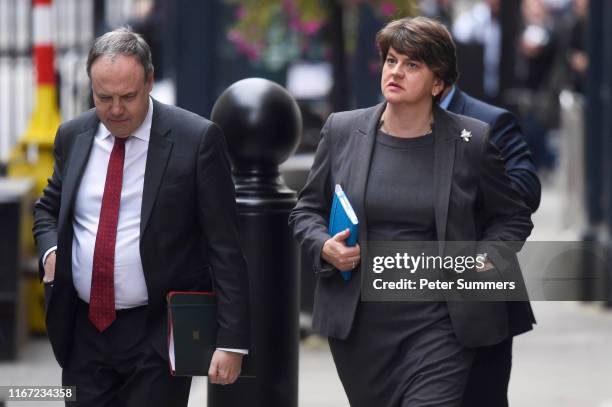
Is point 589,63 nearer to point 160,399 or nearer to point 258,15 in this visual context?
point 258,15

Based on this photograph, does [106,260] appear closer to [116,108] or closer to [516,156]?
[116,108]

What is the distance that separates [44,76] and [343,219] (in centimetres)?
599

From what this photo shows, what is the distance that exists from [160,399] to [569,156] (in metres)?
9.01

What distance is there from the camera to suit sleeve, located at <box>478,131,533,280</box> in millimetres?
4977

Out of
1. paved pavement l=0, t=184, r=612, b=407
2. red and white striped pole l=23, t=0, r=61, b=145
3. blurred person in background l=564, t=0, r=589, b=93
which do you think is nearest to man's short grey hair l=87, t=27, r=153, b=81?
paved pavement l=0, t=184, r=612, b=407

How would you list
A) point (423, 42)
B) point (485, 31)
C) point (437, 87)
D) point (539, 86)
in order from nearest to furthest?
point (423, 42)
point (437, 87)
point (485, 31)
point (539, 86)

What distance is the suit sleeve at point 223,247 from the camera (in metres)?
4.68

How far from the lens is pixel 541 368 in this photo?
28.9 feet

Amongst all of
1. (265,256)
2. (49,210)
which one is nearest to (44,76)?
(265,256)

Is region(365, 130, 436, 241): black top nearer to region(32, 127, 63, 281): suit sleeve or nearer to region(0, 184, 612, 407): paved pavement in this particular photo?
region(32, 127, 63, 281): suit sleeve

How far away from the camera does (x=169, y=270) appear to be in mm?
4680

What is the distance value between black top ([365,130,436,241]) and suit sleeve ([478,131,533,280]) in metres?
0.20

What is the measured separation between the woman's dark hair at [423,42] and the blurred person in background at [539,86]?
14.5 meters

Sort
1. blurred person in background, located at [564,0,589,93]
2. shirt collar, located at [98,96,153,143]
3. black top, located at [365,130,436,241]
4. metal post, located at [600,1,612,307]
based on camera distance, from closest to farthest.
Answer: shirt collar, located at [98,96,153,143] < black top, located at [365,130,436,241] < metal post, located at [600,1,612,307] < blurred person in background, located at [564,0,589,93]
